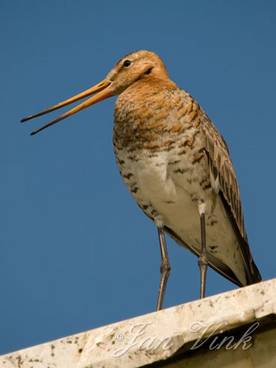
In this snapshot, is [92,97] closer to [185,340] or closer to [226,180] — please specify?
[226,180]

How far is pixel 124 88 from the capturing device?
407 inches

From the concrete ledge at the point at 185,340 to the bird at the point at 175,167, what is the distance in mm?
3635

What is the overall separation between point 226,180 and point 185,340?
14.4 ft

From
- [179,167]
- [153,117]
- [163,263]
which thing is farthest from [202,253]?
[153,117]

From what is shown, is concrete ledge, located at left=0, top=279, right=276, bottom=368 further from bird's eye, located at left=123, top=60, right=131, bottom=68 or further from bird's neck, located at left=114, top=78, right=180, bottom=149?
bird's eye, located at left=123, top=60, right=131, bottom=68

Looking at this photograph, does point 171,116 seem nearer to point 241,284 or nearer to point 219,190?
point 219,190

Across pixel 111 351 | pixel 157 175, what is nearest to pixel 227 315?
pixel 111 351

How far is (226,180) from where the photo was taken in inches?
385

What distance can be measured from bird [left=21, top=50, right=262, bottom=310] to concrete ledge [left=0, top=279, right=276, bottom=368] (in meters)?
3.63

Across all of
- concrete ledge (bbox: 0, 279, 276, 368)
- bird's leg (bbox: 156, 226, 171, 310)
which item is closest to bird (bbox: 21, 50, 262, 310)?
bird's leg (bbox: 156, 226, 171, 310)

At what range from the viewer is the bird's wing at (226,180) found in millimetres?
9508

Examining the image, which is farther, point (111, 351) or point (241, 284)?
point (241, 284)

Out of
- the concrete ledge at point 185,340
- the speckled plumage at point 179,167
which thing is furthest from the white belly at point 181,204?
the concrete ledge at point 185,340

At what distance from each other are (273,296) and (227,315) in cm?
27
